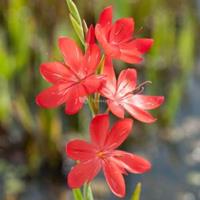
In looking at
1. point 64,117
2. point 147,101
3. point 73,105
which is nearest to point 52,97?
point 73,105

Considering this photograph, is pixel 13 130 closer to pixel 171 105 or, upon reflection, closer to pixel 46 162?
pixel 46 162

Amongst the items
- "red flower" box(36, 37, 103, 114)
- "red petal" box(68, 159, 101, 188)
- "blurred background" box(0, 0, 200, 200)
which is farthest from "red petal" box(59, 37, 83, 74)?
"blurred background" box(0, 0, 200, 200)

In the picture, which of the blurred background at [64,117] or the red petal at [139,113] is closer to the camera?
the red petal at [139,113]

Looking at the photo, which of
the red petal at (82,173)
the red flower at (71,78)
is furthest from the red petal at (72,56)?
the red petal at (82,173)

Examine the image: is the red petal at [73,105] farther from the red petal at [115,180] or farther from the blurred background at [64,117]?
the blurred background at [64,117]

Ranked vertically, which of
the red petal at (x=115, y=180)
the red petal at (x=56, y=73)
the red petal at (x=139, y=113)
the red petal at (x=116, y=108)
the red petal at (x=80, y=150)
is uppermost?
the red petal at (x=56, y=73)

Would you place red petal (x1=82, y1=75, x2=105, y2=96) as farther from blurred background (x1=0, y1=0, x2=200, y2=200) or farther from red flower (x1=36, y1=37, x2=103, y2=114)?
blurred background (x1=0, y1=0, x2=200, y2=200)
